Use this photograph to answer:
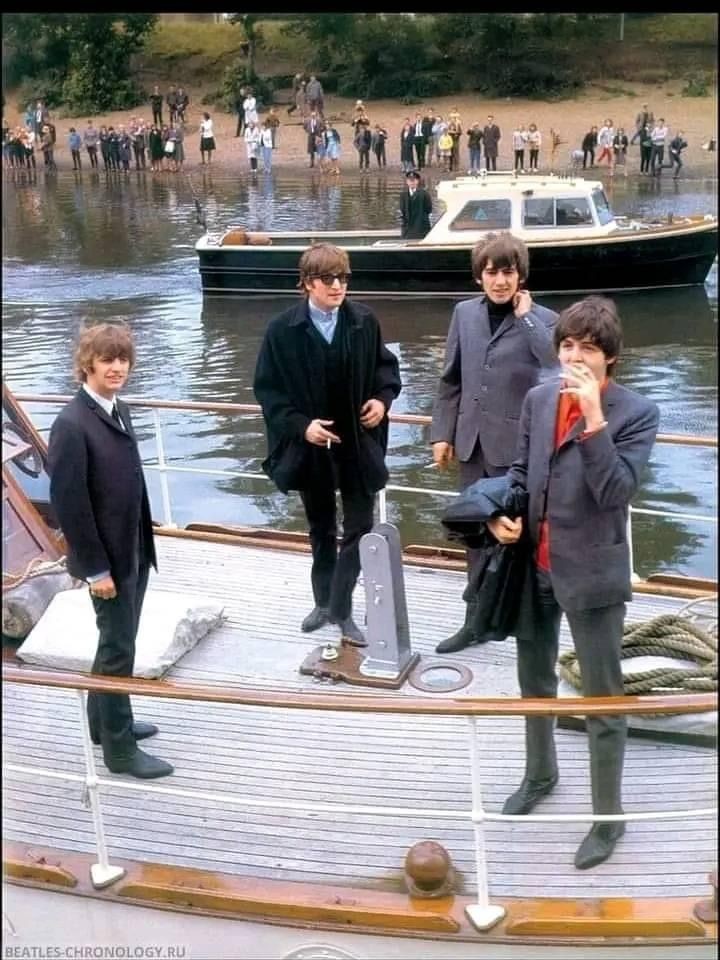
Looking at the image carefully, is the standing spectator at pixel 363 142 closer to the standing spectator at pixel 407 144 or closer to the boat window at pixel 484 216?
the standing spectator at pixel 407 144

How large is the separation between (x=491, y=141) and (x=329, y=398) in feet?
63.5

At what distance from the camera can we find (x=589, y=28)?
1725 mm

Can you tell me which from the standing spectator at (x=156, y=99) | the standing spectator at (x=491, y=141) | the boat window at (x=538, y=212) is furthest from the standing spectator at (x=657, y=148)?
the standing spectator at (x=156, y=99)

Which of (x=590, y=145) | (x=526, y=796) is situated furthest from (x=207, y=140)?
(x=526, y=796)

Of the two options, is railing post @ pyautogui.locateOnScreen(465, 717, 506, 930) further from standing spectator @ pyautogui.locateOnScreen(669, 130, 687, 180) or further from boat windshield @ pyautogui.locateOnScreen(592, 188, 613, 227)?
standing spectator @ pyautogui.locateOnScreen(669, 130, 687, 180)

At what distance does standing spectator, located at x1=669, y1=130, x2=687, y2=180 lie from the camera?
19906mm

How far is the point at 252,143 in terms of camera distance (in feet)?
73.5

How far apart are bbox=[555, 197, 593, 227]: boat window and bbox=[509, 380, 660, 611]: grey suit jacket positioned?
A: 577 inches

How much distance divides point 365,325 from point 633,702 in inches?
76.6

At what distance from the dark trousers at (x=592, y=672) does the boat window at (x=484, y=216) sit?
14.2 m

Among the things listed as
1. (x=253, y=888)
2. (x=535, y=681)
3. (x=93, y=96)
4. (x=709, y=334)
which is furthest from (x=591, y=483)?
(x=709, y=334)

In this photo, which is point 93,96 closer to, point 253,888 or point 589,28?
point 589,28

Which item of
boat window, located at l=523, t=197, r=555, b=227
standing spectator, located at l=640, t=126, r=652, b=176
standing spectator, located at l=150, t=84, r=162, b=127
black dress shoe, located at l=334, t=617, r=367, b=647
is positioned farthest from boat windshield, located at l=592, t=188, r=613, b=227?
black dress shoe, located at l=334, t=617, r=367, b=647

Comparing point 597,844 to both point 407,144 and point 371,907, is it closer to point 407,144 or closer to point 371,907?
point 371,907
